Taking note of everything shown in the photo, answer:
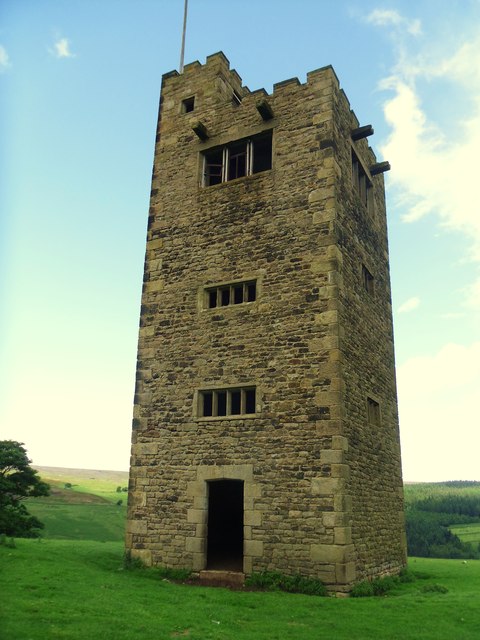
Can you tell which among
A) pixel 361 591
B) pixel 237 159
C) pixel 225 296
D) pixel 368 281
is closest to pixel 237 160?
pixel 237 159

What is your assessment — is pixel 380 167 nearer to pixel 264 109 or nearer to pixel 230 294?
pixel 264 109

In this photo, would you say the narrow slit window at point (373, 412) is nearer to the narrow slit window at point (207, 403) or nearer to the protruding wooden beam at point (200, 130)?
the narrow slit window at point (207, 403)

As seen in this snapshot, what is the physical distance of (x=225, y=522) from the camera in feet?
53.2

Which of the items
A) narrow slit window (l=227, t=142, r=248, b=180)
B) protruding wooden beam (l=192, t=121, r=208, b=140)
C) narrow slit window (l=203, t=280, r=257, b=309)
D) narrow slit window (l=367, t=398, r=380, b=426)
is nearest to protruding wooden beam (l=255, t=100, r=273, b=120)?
narrow slit window (l=227, t=142, r=248, b=180)

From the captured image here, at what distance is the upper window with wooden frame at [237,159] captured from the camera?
16656mm

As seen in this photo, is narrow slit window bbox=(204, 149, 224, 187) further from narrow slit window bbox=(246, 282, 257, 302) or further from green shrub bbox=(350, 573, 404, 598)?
green shrub bbox=(350, 573, 404, 598)

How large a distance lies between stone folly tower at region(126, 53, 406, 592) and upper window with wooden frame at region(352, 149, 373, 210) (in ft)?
0.37

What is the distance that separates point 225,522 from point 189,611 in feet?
21.5

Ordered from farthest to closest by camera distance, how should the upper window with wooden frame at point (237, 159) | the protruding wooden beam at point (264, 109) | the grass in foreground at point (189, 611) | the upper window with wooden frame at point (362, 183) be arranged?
1. the upper window with wooden frame at point (362, 183)
2. the upper window with wooden frame at point (237, 159)
3. the protruding wooden beam at point (264, 109)
4. the grass in foreground at point (189, 611)

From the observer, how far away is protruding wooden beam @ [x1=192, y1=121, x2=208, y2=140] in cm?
1709

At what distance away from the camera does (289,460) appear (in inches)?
513

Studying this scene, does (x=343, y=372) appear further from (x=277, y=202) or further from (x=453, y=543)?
(x=453, y=543)

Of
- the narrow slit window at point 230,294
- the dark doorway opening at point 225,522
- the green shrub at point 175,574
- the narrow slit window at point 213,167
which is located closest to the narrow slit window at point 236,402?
the dark doorway opening at point 225,522

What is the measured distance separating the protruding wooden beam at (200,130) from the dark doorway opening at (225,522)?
10.5 metres
